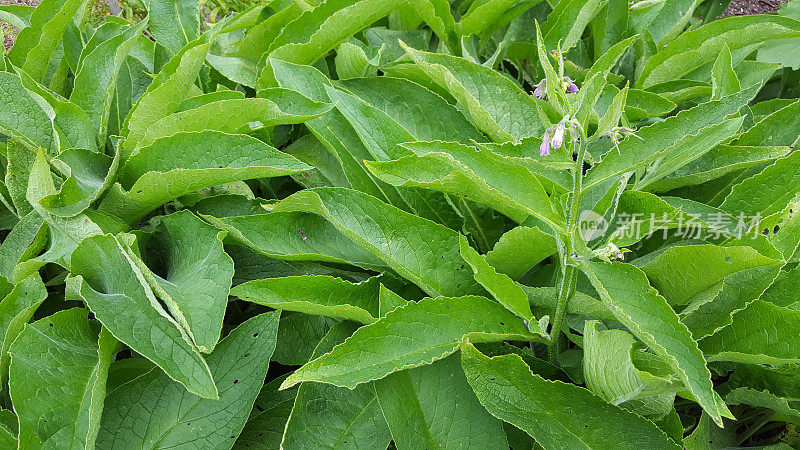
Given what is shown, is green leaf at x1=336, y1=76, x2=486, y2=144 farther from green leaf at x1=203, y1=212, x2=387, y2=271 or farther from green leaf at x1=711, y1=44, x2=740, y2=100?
green leaf at x1=711, y1=44, x2=740, y2=100

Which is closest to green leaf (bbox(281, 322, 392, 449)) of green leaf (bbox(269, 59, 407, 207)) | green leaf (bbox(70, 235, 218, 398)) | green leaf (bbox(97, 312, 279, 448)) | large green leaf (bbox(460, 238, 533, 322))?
green leaf (bbox(97, 312, 279, 448))

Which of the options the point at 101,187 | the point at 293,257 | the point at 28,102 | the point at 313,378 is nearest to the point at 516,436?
the point at 313,378

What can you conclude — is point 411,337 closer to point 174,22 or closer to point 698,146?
point 698,146

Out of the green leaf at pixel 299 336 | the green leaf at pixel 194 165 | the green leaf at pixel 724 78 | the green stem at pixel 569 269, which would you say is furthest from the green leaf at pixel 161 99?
the green leaf at pixel 724 78

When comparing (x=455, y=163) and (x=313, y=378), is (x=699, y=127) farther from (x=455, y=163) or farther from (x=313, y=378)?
(x=313, y=378)

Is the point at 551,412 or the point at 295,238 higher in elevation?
the point at 295,238

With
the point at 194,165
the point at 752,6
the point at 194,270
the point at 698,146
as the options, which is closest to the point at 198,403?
the point at 194,270
